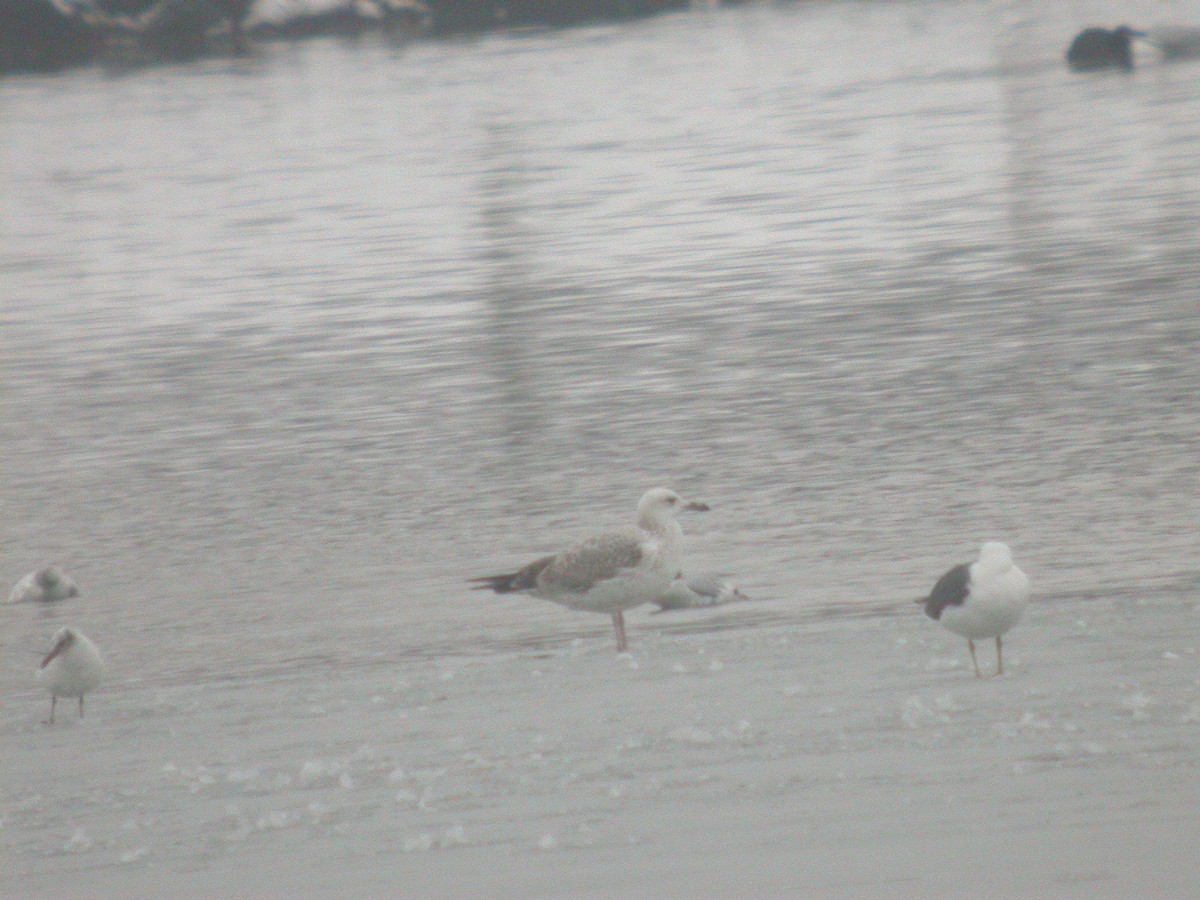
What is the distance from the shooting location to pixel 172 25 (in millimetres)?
82000

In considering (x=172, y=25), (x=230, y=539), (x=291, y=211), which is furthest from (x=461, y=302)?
(x=172, y=25)

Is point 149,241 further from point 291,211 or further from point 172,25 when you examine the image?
point 172,25

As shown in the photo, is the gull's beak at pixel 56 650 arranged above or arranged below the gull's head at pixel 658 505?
below

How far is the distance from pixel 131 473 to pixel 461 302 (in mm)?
7224

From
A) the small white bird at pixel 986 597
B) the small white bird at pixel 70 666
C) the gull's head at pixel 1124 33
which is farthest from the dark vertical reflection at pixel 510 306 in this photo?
the gull's head at pixel 1124 33

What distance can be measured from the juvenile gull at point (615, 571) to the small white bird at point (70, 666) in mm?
2119

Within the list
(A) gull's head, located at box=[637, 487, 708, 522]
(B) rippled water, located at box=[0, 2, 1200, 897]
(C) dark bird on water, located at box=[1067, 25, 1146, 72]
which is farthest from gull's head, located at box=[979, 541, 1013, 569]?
(C) dark bird on water, located at box=[1067, 25, 1146, 72]

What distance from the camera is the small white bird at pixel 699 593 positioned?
10227 millimetres

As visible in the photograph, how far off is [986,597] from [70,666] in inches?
169

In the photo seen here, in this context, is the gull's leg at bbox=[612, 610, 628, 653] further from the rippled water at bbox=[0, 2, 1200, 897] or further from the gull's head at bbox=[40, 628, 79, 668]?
the gull's head at bbox=[40, 628, 79, 668]

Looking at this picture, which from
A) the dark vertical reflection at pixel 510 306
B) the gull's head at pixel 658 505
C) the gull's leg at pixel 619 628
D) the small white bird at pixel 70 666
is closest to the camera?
the small white bird at pixel 70 666

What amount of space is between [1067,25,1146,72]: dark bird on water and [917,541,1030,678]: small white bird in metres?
39.4

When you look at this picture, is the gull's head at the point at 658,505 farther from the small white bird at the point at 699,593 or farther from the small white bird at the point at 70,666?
the small white bird at the point at 70,666

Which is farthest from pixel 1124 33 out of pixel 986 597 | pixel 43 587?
pixel 986 597
